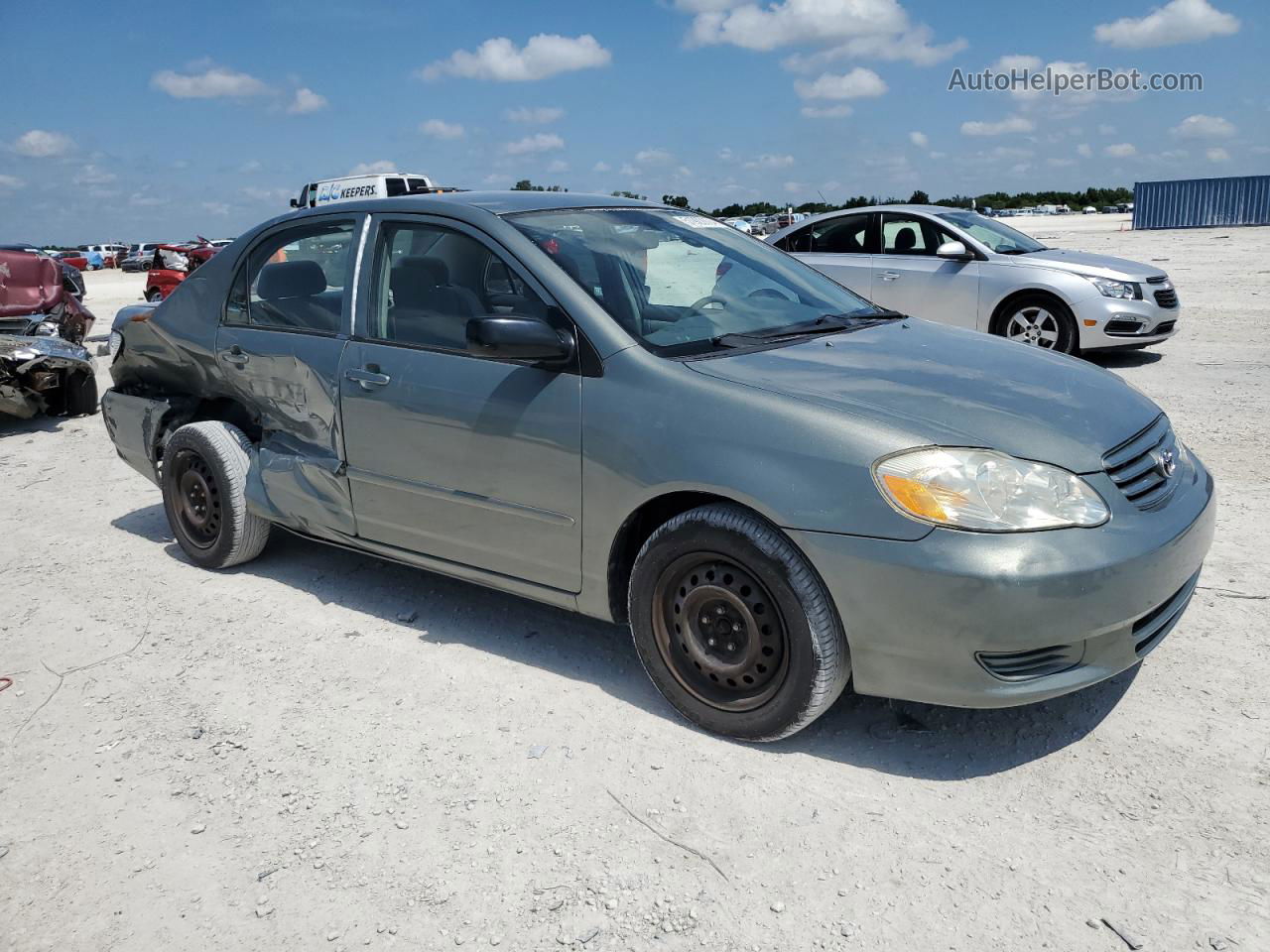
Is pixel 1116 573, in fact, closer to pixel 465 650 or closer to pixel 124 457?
pixel 465 650

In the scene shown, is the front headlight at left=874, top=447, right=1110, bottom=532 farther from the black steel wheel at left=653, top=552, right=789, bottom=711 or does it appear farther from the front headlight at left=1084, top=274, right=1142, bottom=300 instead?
the front headlight at left=1084, top=274, right=1142, bottom=300

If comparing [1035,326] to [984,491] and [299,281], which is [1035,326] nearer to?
[299,281]

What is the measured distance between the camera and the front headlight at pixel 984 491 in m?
2.79

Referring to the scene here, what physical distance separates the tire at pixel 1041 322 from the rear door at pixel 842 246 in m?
1.44

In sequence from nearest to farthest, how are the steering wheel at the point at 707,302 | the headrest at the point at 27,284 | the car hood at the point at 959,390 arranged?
the car hood at the point at 959,390
the steering wheel at the point at 707,302
the headrest at the point at 27,284

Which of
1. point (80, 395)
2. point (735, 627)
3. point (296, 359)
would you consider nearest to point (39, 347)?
point (80, 395)

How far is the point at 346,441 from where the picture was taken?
4.17 meters

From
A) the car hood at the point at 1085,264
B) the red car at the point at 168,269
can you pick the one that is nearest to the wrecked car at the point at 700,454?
the car hood at the point at 1085,264

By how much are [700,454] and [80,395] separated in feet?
26.8

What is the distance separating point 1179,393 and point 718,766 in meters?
6.54

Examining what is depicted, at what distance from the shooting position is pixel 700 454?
3125 mm

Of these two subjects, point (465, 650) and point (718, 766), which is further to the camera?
point (465, 650)

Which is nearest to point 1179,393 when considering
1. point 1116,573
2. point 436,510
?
point 1116,573

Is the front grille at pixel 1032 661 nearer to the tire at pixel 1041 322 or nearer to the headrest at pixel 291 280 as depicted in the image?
the headrest at pixel 291 280
